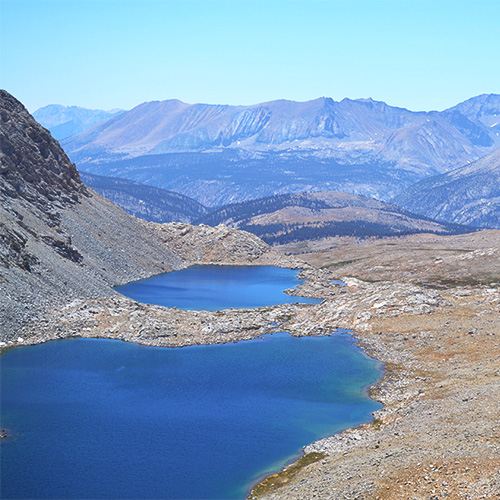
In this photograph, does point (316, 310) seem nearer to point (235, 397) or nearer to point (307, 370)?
point (307, 370)

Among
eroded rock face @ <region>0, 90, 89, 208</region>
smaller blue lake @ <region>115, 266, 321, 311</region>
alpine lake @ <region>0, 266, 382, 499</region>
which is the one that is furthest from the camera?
eroded rock face @ <region>0, 90, 89, 208</region>

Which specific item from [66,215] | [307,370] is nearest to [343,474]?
[307,370]

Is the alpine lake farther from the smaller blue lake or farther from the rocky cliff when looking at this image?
the smaller blue lake

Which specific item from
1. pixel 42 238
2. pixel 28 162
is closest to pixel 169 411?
pixel 42 238

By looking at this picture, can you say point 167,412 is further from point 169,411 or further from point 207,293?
point 207,293

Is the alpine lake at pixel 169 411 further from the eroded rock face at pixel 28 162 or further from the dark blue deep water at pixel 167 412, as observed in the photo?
the eroded rock face at pixel 28 162

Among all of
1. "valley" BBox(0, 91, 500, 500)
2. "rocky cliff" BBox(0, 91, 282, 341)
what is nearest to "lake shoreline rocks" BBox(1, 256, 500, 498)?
"valley" BBox(0, 91, 500, 500)
